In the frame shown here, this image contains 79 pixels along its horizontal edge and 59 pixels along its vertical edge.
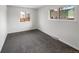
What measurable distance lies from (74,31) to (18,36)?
162 centimetres

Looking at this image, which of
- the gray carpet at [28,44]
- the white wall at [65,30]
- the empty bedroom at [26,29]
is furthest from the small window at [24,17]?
the white wall at [65,30]

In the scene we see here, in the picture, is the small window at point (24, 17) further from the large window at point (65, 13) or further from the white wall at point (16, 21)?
the large window at point (65, 13)

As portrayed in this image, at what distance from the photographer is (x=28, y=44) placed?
1.73m

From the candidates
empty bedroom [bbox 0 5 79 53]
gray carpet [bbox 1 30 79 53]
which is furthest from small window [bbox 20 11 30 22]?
gray carpet [bbox 1 30 79 53]

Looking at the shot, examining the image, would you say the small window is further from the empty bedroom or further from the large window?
the large window

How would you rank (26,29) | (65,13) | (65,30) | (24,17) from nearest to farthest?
(24,17) < (26,29) < (65,13) < (65,30)

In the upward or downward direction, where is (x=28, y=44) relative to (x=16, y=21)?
downward

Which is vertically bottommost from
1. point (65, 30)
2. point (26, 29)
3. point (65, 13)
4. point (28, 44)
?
point (28, 44)

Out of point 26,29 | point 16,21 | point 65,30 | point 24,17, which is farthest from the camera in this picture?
point 65,30

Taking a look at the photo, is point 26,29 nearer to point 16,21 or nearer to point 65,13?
point 16,21

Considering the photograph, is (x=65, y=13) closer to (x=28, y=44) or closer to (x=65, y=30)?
(x=65, y=30)

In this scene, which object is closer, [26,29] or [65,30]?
[26,29]

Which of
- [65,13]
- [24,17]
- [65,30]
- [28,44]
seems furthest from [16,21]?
[65,30]
